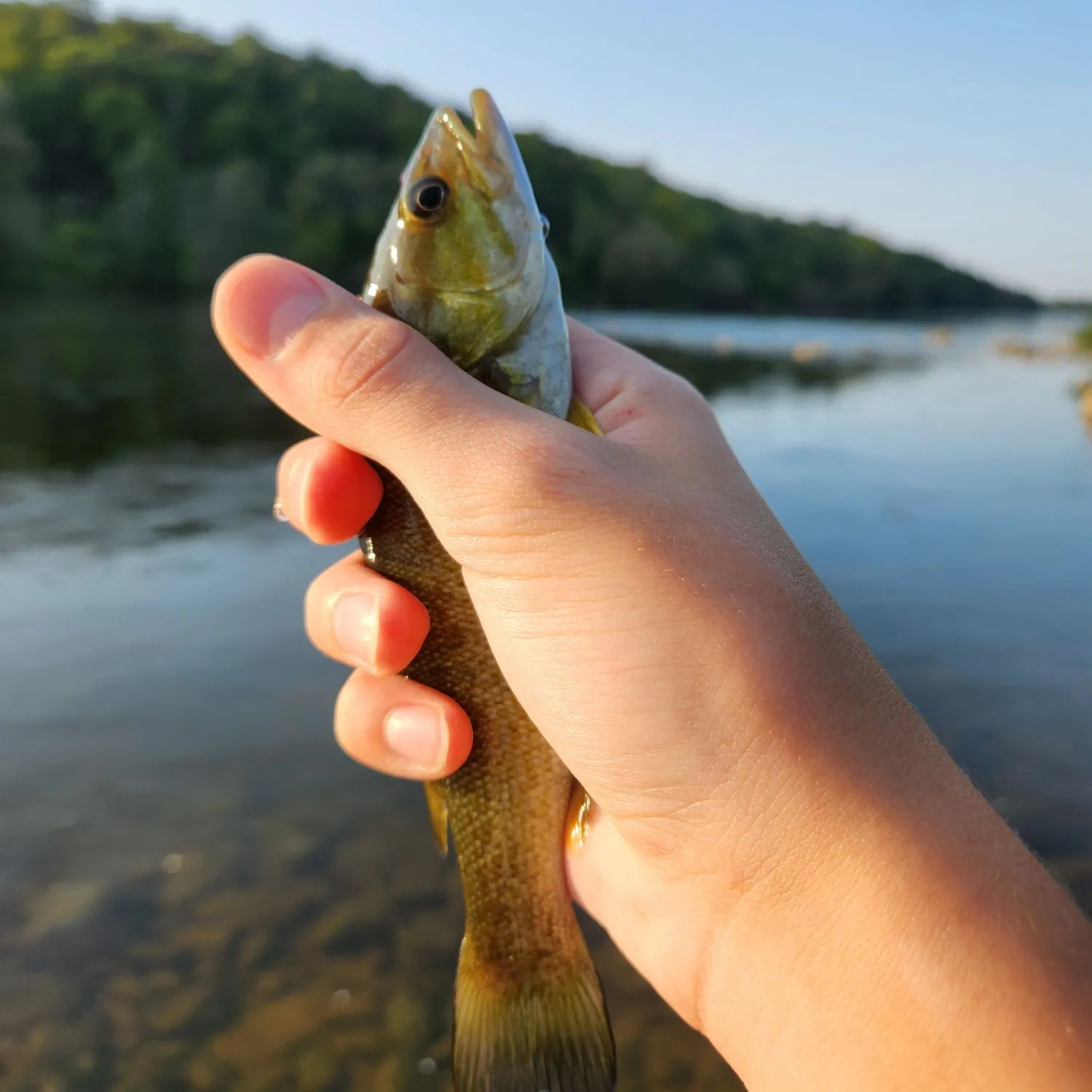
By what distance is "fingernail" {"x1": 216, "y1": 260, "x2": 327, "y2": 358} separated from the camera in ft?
7.18

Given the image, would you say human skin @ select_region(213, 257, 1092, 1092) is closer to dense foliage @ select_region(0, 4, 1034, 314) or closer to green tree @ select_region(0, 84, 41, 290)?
dense foliage @ select_region(0, 4, 1034, 314)

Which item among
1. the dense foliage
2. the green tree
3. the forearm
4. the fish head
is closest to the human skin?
the forearm

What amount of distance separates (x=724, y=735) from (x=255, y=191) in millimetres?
60899

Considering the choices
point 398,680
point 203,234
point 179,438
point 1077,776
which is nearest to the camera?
point 398,680

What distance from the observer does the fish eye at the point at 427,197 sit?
2.40 m

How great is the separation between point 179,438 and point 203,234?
43.5m

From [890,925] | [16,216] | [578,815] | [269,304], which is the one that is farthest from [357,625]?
[16,216]

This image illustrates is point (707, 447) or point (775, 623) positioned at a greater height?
point (707, 447)

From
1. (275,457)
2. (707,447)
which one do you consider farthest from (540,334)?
(275,457)

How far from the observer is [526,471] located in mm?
2096

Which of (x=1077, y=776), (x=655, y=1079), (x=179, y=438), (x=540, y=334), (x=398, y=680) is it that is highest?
(x=540, y=334)

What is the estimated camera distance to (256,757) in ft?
16.5

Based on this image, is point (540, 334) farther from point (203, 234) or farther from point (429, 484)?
point (203, 234)

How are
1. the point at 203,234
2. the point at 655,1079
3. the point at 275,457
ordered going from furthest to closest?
the point at 203,234
the point at 275,457
the point at 655,1079
